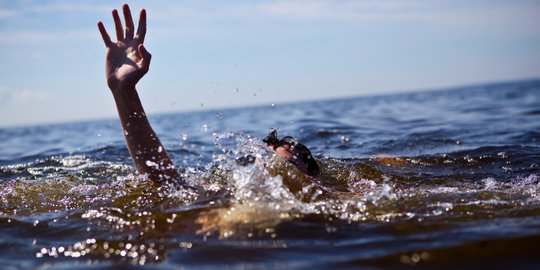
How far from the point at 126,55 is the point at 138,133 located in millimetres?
648

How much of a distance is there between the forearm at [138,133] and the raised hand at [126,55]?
8cm

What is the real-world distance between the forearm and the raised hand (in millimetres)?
85

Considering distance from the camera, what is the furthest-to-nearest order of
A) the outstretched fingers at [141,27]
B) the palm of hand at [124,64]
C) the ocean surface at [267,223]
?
1. the outstretched fingers at [141,27]
2. the palm of hand at [124,64]
3. the ocean surface at [267,223]

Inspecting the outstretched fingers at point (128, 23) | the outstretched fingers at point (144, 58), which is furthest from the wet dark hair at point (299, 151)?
the outstretched fingers at point (128, 23)

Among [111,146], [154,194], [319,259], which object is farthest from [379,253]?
[111,146]

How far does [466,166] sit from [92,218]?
16.0 feet

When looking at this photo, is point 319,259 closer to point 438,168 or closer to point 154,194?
point 154,194

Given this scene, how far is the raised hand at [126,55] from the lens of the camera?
13.9ft

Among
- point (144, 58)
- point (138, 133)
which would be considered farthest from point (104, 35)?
point (138, 133)

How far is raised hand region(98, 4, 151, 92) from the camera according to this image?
424 centimetres

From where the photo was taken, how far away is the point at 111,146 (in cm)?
1062

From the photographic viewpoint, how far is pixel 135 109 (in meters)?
4.30

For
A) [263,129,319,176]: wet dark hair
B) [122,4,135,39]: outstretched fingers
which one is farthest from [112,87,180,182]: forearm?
[263,129,319,176]: wet dark hair

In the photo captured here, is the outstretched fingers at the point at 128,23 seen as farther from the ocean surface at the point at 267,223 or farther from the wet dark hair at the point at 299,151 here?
the wet dark hair at the point at 299,151
